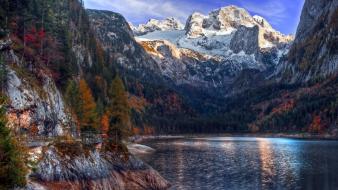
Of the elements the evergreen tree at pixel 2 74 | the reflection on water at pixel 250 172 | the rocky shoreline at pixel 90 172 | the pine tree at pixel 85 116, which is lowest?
the reflection on water at pixel 250 172

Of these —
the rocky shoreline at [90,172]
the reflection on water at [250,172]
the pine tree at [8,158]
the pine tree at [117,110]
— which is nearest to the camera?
the pine tree at [8,158]

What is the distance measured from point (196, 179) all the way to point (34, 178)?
1705 inches

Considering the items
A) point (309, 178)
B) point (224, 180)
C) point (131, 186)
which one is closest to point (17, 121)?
point (131, 186)

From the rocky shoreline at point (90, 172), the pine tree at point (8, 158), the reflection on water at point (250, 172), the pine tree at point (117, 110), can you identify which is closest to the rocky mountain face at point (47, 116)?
the rocky shoreline at point (90, 172)

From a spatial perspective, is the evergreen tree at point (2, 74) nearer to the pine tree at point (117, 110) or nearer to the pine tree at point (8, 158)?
the pine tree at point (117, 110)

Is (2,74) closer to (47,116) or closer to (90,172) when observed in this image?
(47,116)

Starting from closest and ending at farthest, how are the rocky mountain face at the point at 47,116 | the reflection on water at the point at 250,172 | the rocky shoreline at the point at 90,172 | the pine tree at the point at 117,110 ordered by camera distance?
the rocky shoreline at the point at 90,172 < the rocky mountain face at the point at 47,116 < the reflection on water at the point at 250,172 < the pine tree at the point at 117,110

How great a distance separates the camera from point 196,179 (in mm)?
85375

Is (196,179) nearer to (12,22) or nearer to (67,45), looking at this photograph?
(12,22)

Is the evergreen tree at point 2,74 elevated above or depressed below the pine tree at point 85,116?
above

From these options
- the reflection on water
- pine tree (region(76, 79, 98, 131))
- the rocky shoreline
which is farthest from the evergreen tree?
the reflection on water

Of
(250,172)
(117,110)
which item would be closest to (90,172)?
(117,110)

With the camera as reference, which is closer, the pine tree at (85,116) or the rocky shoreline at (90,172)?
the rocky shoreline at (90,172)

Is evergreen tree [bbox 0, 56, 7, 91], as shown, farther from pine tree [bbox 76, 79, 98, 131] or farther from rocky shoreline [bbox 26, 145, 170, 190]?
pine tree [bbox 76, 79, 98, 131]
